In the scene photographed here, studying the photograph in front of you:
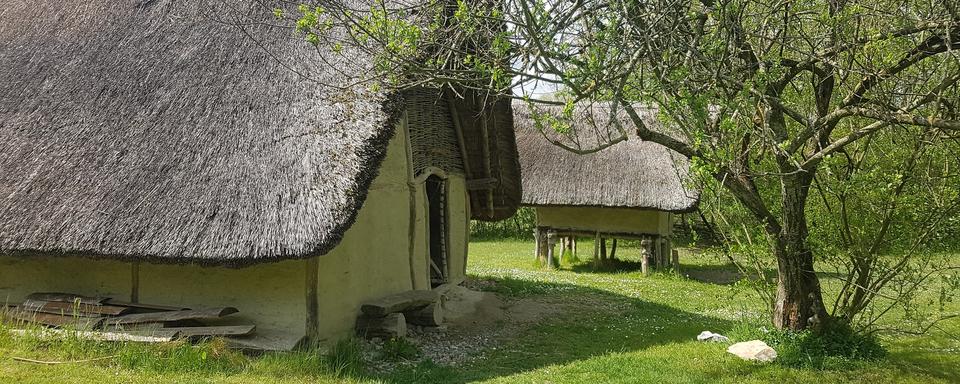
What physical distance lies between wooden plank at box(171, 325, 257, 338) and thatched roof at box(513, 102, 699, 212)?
31.5 ft

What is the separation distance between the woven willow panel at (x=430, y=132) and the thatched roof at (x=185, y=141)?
1.70 meters

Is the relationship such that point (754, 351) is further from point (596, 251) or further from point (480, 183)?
point (596, 251)

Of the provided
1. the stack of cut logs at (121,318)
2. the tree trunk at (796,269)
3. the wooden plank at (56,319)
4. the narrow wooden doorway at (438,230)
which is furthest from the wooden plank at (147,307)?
the tree trunk at (796,269)

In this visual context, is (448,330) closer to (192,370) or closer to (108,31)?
(192,370)

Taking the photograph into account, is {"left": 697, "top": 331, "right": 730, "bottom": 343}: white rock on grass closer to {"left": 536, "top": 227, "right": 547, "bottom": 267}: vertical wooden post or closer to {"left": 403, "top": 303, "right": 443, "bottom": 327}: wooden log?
{"left": 403, "top": 303, "right": 443, "bottom": 327}: wooden log

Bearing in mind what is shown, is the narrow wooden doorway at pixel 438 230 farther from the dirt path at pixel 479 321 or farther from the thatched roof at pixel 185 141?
the thatched roof at pixel 185 141

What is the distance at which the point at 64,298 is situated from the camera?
741 cm

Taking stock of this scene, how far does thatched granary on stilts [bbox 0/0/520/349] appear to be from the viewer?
6.77m

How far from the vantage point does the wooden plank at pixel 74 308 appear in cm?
716

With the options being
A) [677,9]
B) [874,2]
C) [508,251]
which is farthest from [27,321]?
[508,251]

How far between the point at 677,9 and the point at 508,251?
15.2m

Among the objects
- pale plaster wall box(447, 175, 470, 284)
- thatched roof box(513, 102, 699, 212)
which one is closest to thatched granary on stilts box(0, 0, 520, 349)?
pale plaster wall box(447, 175, 470, 284)

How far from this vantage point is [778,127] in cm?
723

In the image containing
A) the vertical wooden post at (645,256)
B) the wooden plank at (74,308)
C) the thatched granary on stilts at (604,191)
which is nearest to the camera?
the wooden plank at (74,308)
